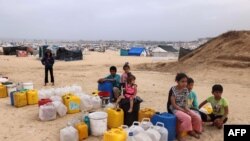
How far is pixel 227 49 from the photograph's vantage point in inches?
866

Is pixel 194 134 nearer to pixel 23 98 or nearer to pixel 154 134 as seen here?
pixel 154 134

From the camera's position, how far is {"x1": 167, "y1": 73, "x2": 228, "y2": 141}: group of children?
21.0 feet

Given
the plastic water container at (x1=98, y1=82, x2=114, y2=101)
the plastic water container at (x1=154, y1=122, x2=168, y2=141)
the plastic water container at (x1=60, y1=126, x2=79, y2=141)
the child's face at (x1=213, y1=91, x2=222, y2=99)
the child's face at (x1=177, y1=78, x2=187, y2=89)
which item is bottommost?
the plastic water container at (x1=60, y1=126, x2=79, y2=141)

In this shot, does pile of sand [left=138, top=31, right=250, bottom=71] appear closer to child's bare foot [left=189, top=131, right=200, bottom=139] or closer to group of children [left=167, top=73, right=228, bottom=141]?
group of children [left=167, top=73, right=228, bottom=141]

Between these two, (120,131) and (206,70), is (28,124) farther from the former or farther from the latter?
(206,70)

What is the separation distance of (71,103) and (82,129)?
6.84 ft

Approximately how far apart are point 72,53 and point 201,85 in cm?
2208

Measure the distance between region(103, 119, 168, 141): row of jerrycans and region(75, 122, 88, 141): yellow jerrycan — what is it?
40.8 inches

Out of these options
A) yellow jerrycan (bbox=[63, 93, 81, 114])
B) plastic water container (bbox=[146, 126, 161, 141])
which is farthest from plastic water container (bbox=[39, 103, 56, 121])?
plastic water container (bbox=[146, 126, 161, 141])

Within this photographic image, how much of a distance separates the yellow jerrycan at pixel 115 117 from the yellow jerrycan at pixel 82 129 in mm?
698

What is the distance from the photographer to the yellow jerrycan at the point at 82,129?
6332 millimetres

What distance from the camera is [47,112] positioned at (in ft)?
25.5

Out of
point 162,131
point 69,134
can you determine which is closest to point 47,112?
point 69,134

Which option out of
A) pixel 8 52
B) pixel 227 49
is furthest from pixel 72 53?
pixel 227 49
